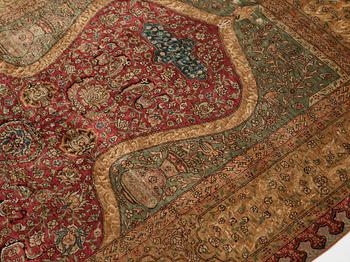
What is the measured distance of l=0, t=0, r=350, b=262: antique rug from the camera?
10.9 feet

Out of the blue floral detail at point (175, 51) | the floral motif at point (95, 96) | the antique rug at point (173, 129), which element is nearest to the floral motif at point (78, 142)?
the antique rug at point (173, 129)

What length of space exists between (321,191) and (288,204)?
0.25 metres

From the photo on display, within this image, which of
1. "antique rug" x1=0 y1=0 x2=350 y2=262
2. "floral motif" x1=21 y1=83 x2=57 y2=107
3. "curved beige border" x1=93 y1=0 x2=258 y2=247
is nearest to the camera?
"antique rug" x1=0 y1=0 x2=350 y2=262

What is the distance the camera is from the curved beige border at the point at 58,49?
396 cm

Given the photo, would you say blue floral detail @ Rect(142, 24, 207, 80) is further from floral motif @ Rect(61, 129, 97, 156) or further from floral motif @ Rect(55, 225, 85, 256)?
floral motif @ Rect(55, 225, 85, 256)

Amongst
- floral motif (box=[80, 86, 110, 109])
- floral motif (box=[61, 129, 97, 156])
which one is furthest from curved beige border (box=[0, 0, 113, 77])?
floral motif (box=[61, 129, 97, 156])

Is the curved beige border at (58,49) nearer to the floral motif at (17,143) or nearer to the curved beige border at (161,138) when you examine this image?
the floral motif at (17,143)

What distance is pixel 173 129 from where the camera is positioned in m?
3.75

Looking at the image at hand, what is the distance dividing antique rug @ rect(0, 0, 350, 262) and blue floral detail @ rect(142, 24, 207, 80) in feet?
0.04

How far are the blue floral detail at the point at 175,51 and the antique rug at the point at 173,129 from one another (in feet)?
0.04

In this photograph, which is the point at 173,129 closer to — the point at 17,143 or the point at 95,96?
the point at 95,96

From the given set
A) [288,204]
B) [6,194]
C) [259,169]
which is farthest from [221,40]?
[6,194]

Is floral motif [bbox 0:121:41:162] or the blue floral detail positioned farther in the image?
the blue floral detail

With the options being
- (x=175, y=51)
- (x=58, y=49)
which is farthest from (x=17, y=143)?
(x=175, y=51)
